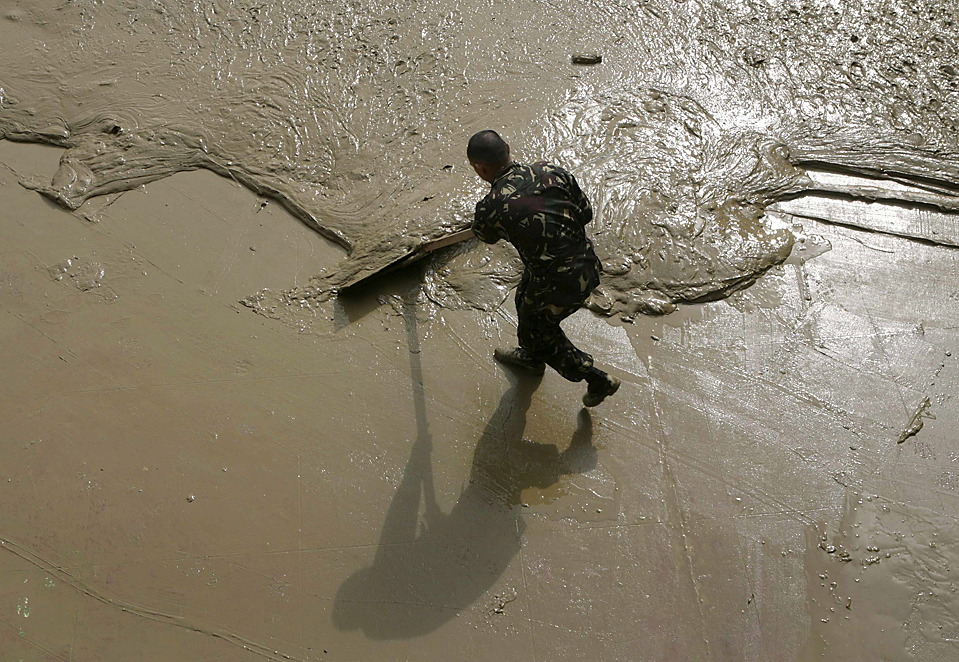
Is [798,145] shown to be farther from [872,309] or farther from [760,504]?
[760,504]

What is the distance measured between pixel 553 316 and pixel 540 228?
41 centimetres

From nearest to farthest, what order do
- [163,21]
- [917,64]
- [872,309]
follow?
1. [872,309]
2. [917,64]
3. [163,21]

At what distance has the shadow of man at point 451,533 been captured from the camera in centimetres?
257

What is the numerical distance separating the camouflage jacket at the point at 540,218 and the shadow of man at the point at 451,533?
82 cm

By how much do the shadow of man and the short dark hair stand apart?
3.84 feet

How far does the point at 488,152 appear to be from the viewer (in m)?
2.44

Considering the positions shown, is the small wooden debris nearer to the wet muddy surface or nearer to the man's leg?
the wet muddy surface

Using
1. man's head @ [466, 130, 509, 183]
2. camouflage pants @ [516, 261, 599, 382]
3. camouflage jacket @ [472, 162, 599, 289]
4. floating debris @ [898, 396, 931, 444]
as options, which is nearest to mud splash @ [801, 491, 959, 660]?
floating debris @ [898, 396, 931, 444]

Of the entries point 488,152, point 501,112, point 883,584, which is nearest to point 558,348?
point 488,152

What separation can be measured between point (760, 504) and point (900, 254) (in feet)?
5.80

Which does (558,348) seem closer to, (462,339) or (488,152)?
(462,339)

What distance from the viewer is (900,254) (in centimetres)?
352

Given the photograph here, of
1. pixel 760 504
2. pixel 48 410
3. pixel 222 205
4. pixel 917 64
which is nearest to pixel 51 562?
pixel 48 410

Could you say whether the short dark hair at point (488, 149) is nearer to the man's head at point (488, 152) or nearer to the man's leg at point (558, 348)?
the man's head at point (488, 152)
